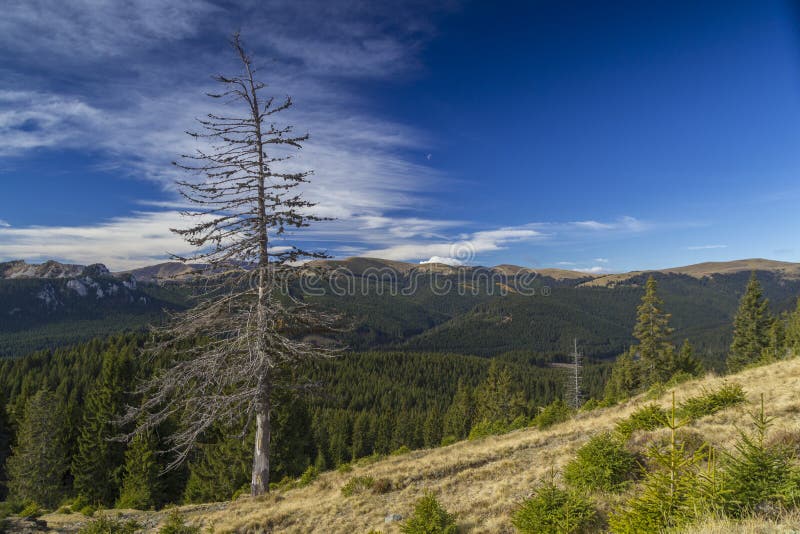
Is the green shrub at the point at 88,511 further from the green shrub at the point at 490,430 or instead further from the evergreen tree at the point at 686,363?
the evergreen tree at the point at 686,363

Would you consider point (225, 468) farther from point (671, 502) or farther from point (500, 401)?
point (500, 401)

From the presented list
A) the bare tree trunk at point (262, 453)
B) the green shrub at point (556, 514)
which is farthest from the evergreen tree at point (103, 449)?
the green shrub at point (556, 514)

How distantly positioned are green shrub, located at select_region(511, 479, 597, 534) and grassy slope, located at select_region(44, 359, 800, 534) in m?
0.93

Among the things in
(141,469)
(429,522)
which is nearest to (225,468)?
(141,469)

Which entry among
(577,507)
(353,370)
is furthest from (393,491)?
(353,370)

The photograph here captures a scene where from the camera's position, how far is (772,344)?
138ft

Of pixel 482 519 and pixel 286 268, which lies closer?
pixel 482 519

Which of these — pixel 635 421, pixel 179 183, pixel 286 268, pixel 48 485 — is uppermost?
pixel 179 183

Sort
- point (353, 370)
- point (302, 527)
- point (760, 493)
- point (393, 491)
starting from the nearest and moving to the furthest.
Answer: point (760, 493)
point (302, 527)
point (393, 491)
point (353, 370)

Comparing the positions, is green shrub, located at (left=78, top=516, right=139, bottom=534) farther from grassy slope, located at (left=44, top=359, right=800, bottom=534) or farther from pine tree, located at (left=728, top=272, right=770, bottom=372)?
pine tree, located at (left=728, top=272, right=770, bottom=372)

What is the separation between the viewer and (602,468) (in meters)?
8.45

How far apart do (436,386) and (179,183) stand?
134626 millimetres

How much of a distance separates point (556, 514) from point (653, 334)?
39.1 metres

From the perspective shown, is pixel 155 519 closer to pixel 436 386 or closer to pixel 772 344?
pixel 772 344
